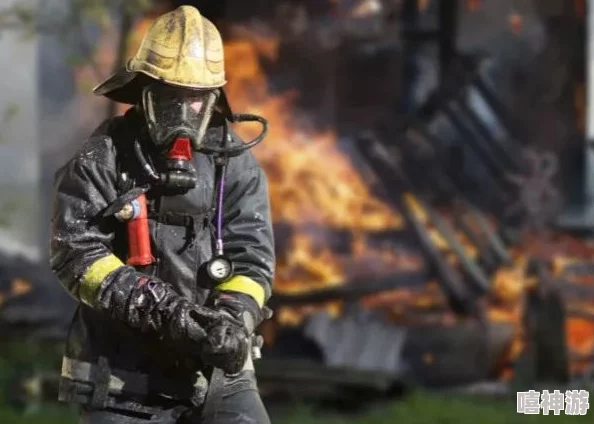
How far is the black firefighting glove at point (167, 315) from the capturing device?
5.31ft

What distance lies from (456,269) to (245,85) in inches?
51.3

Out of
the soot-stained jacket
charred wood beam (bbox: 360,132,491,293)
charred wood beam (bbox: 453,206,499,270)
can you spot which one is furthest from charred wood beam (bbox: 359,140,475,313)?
the soot-stained jacket

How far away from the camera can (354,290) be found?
4.92 m

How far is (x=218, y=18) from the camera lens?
4.84 meters

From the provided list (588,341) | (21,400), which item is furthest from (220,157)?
(588,341)

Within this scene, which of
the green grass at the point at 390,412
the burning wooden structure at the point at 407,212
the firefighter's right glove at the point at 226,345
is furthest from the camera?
the burning wooden structure at the point at 407,212

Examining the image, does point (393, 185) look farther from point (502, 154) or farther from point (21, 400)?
point (21, 400)

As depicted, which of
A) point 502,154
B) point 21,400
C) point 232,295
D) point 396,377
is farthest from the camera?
point 502,154

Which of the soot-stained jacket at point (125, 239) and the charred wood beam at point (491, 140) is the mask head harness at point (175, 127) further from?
the charred wood beam at point (491, 140)

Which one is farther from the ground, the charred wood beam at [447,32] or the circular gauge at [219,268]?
the charred wood beam at [447,32]

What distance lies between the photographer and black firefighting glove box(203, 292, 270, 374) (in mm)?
1604

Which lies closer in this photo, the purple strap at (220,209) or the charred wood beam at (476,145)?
the purple strap at (220,209)

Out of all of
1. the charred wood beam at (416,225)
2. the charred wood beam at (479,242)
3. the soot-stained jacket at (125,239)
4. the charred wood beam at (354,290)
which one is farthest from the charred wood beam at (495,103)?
the soot-stained jacket at (125,239)

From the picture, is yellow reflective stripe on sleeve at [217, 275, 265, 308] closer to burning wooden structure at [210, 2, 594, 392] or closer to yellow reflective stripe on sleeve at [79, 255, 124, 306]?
yellow reflective stripe on sleeve at [79, 255, 124, 306]
